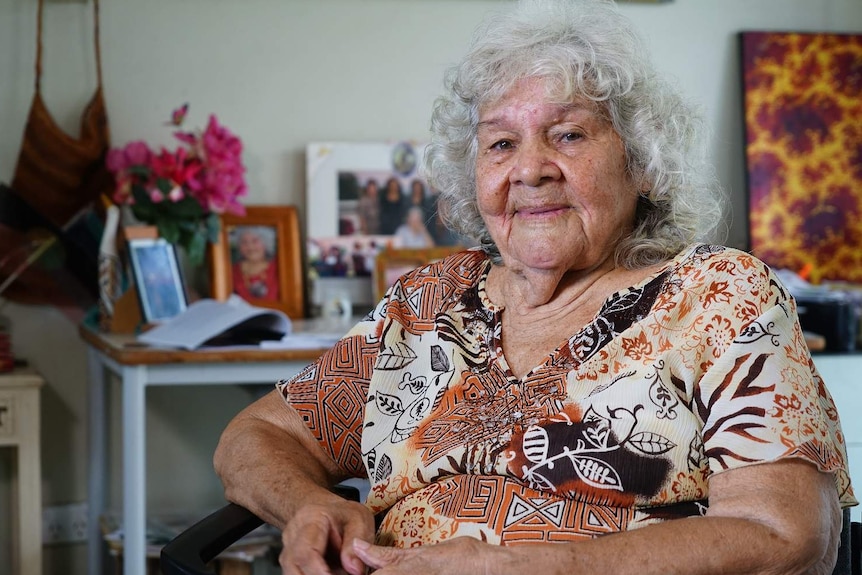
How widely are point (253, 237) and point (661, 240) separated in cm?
158

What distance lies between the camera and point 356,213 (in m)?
2.85

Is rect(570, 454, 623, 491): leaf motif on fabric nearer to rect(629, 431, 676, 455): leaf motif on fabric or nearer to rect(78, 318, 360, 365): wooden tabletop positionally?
rect(629, 431, 676, 455): leaf motif on fabric

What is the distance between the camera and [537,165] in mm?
1411

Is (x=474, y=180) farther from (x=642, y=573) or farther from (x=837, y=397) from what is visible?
(x=837, y=397)

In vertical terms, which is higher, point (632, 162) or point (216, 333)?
point (632, 162)

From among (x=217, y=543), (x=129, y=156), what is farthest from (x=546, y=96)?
(x=129, y=156)

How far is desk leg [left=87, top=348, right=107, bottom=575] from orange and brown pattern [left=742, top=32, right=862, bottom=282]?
1.88 meters

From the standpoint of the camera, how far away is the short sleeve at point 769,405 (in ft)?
3.81

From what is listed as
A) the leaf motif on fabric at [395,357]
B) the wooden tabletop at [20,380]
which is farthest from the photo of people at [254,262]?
the leaf motif on fabric at [395,357]

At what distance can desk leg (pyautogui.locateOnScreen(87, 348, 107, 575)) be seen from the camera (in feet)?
8.83

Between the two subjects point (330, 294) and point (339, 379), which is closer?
point (339, 379)

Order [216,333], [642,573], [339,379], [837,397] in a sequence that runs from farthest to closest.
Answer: [837,397] → [216,333] → [339,379] → [642,573]

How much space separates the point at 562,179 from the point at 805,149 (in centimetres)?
186

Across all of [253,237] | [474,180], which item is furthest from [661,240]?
[253,237]
